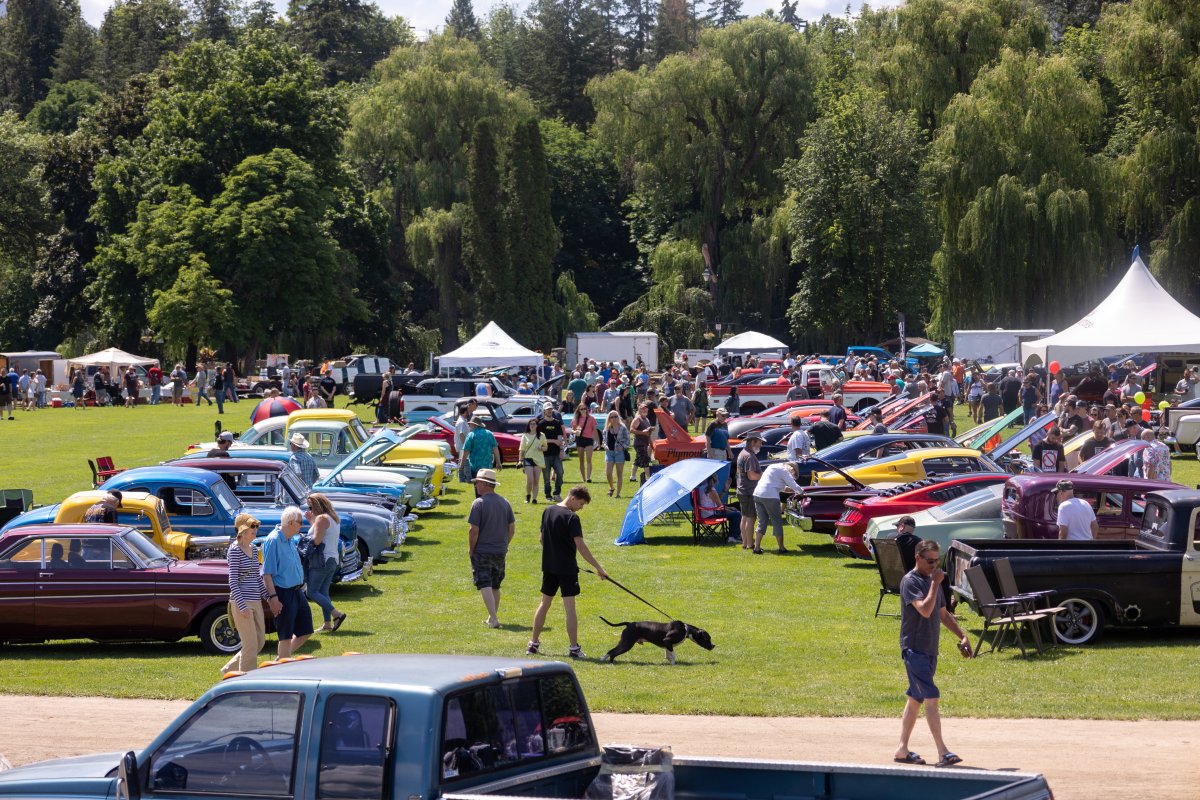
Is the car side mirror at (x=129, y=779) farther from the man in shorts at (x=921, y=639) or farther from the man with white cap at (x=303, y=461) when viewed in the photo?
the man with white cap at (x=303, y=461)

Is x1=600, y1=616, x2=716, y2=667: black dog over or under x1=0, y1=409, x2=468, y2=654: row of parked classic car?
under

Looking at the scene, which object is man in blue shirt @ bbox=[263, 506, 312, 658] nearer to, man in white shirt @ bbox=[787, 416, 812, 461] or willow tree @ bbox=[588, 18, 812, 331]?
man in white shirt @ bbox=[787, 416, 812, 461]

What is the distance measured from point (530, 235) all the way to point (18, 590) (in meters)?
60.0

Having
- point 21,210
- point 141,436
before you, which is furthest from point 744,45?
point 141,436

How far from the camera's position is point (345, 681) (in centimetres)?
634

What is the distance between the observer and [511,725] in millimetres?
6613

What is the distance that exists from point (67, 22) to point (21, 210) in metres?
65.4

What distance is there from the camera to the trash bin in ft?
21.9

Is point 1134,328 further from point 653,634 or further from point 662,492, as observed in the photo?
point 653,634

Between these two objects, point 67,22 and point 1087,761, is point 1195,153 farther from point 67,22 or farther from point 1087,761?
point 67,22

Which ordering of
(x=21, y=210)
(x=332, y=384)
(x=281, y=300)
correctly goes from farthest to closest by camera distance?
(x=21, y=210)
(x=281, y=300)
(x=332, y=384)

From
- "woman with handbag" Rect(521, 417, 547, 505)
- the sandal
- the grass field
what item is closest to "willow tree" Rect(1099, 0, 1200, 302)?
"woman with handbag" Rect(521, 417, 547, 505)

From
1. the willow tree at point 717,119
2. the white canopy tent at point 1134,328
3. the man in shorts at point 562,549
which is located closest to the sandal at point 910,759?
the man in shorts at point 562,549

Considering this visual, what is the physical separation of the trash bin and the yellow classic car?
15847mm
